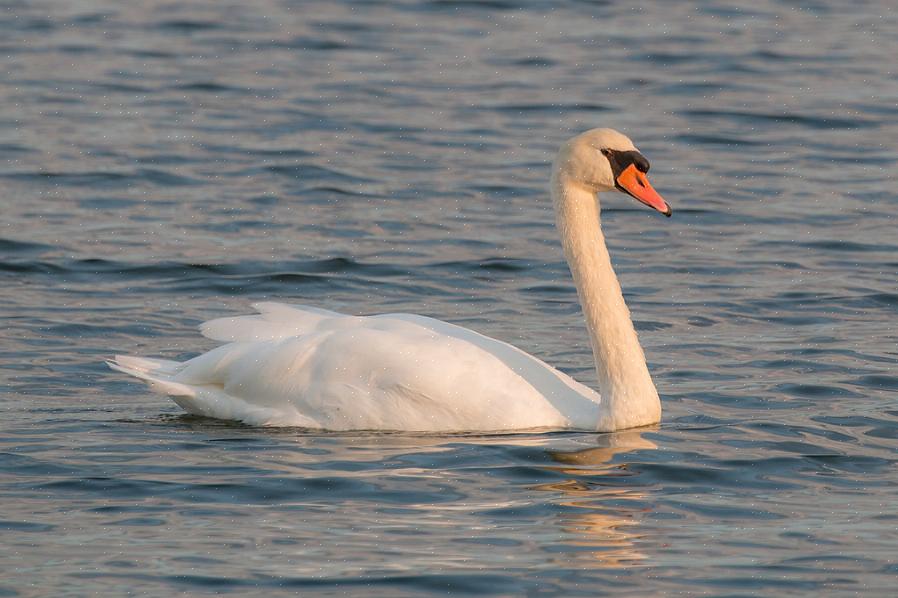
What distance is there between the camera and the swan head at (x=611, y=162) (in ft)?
29.7

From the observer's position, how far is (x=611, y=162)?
29.8 ft

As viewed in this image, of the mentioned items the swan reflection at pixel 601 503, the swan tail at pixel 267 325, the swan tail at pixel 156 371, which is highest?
Answer: the swan tail at pixel 267 325

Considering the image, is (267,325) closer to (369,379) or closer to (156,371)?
(156,371)

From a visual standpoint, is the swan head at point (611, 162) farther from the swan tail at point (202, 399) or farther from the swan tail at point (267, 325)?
the swan tail at point (202, 399)

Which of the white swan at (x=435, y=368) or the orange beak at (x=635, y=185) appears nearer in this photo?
the white swan at (x=435, y=368)

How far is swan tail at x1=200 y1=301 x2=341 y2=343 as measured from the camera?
935 cm

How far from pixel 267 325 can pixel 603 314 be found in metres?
1.65

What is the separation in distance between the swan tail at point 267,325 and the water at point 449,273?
496 millimetres

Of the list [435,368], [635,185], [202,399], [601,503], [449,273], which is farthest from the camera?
[449,273]

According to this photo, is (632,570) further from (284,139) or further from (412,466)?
(284,139)

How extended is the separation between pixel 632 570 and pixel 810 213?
836 cm

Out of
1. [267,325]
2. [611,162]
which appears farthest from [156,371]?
[611,162]

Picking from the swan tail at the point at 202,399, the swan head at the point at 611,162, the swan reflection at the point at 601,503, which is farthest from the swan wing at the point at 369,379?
the swan head at the point at 611,162

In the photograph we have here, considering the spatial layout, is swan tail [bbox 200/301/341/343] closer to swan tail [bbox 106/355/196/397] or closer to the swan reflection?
swan tail [bbox 106/355/196/397]
